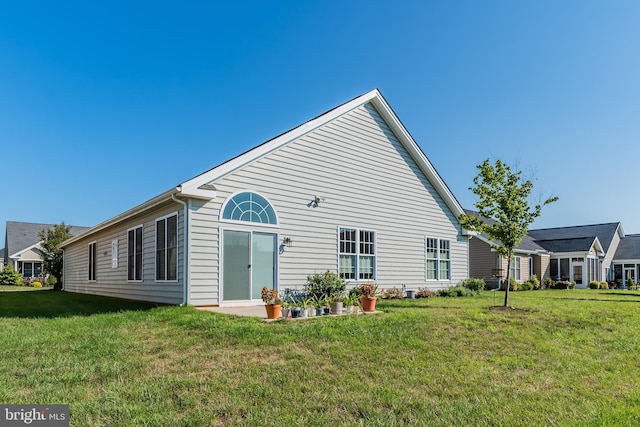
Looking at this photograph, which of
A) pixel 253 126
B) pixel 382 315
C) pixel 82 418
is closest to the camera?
pixel 82 418

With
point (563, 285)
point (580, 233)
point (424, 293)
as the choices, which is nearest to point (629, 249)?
point (580, 233)

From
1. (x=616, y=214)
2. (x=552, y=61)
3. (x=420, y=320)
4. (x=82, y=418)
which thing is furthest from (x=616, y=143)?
(x=616, y=214)

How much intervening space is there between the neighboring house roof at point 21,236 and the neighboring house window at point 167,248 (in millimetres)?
33543

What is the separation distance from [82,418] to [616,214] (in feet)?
150

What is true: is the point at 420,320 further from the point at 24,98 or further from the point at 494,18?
the point at 24,98

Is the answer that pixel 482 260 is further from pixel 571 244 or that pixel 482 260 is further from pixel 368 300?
pixel 368 300

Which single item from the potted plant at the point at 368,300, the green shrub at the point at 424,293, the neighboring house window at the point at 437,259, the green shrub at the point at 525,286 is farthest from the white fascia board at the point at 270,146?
the green shrub at the point at 525,286

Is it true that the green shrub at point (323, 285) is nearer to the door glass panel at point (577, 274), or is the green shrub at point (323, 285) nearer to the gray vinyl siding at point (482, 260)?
the gray vinyl siding at point (482, 260)

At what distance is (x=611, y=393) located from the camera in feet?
17.5

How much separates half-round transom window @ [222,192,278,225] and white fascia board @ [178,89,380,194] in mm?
808

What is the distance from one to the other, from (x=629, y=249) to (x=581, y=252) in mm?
11040

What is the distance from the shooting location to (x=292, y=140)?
13.1m

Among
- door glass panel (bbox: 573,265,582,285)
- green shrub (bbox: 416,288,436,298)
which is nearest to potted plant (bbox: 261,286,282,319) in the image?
green shrub (bbox: 416,288,436,298)

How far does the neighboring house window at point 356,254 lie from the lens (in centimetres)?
1445
